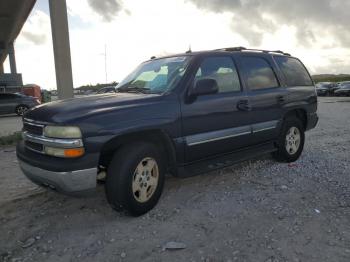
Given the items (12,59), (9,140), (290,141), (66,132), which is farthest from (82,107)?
(12,59)

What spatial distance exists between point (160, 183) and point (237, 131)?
147 centimetres

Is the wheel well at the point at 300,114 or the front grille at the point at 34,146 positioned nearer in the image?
the front grille at the point at 34,146

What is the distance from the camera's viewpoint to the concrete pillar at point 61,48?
41.0 ft

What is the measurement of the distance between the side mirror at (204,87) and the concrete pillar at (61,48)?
887cm

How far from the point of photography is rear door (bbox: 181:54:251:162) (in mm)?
4566

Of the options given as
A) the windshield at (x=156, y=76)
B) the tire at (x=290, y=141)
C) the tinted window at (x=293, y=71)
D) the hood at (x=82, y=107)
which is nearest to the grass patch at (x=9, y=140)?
the windshield at (x=156, y=76)

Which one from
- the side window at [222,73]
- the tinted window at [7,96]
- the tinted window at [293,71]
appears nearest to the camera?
the side window at [222,73]

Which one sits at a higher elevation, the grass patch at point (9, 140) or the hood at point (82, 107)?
the hood at point (82, 107)

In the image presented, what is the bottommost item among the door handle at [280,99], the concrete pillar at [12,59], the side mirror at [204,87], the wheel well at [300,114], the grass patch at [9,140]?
the grass patch at [9,140]

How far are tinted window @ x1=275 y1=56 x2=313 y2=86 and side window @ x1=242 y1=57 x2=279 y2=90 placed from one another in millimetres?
390

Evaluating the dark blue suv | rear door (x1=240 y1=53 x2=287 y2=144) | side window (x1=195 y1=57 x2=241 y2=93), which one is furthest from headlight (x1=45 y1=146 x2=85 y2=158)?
rear door (x1=240 y1=53 x2=287 y2=144)

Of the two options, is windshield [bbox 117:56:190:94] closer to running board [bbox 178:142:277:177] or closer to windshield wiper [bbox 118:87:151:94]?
windshield wiper [bbox 118:87:151:94]

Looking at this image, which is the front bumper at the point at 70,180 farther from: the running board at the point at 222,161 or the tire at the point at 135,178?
the running board at the point at 222,161

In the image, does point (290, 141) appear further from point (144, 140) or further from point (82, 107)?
point (82, 107)
